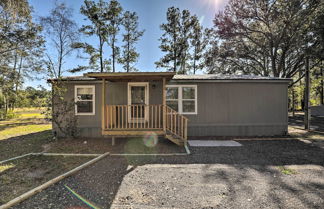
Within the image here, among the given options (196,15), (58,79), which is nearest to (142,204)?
(58,79)

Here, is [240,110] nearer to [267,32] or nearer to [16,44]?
[267,32]

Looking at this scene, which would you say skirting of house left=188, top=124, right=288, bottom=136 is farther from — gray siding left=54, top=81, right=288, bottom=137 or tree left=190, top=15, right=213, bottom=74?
tree left=190, top=15, right=213, bottom=74

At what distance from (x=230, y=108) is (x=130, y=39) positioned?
49.6ft

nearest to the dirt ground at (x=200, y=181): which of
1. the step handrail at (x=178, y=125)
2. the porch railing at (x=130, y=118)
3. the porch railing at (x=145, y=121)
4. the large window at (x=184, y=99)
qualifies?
the step handrail at (x=178, y=125)

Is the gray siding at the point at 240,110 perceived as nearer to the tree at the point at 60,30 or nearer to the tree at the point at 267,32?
the tree at the point at 267,32

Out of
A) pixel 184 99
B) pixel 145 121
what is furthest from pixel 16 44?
pixel 184 99

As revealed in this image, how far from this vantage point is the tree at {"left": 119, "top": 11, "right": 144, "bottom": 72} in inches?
688

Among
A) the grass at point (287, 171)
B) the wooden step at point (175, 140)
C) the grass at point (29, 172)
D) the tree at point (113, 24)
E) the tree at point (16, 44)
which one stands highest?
the tree at point (113, 24)

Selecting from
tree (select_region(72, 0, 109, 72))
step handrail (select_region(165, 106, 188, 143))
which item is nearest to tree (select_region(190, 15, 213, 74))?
tree (select_region(72, 0, 109, 72))

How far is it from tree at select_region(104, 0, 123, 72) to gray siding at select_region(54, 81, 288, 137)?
11007mm

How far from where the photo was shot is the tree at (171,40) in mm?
18562

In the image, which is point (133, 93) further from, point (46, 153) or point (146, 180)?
point (146, 180)

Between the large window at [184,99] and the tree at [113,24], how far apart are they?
11.8m

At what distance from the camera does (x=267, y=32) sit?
540 inches
